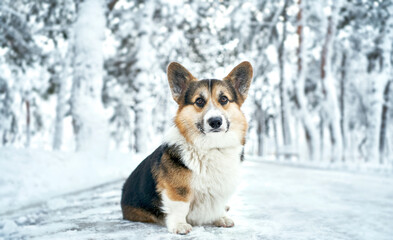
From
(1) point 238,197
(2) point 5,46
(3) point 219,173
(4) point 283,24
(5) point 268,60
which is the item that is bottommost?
(1) point 238,197

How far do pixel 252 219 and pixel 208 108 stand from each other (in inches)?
63.1

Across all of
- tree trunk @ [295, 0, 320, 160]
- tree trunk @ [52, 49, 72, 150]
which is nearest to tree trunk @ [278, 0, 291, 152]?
tree trunk @ [295, 0, 320, 160]

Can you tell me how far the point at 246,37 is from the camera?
18484 mm

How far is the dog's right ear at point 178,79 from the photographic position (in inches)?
121

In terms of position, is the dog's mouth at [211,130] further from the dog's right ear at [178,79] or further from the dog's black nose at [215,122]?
the dog's right ear at [178,79]

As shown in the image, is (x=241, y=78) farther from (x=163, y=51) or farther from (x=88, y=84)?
(x=163, y=51)

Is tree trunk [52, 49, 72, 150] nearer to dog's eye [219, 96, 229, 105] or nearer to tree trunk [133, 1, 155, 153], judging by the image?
tree trunk [133, 1, 155, 153]

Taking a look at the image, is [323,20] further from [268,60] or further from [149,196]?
[149,196]

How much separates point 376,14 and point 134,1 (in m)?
→ 11.7

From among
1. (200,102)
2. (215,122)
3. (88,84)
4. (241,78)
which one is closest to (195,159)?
(215,122)

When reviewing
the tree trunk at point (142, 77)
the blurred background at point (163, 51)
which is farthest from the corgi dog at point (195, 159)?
the tree trunk at point (142, 77)

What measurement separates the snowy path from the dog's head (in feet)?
2.86

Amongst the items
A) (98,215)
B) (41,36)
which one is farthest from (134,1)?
(98,215)

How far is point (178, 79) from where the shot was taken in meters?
3.13
